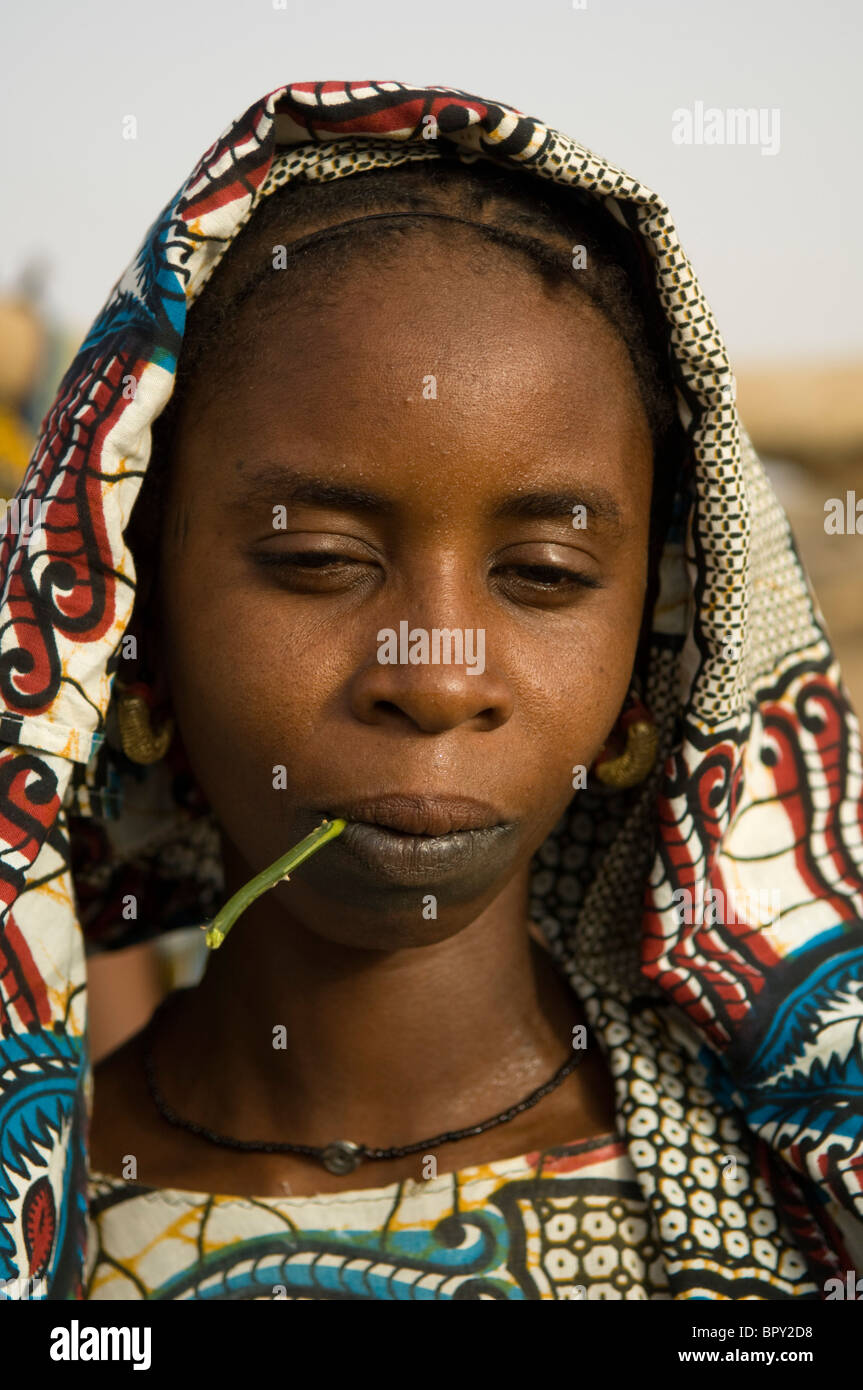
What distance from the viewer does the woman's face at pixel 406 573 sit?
171cm

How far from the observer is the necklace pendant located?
196 cm

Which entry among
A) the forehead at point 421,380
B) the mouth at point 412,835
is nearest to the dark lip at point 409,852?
the mouth at point 412,835

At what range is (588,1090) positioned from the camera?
80.7 inches

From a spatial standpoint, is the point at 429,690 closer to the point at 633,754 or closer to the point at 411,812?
the point at 411,812

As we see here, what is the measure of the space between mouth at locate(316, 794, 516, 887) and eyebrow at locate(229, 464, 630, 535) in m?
0.34

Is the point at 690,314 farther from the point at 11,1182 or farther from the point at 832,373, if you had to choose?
the point at 832,373

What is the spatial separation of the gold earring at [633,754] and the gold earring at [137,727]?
0.61 metres

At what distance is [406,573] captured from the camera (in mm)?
1729

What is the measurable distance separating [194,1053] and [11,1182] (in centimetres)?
44

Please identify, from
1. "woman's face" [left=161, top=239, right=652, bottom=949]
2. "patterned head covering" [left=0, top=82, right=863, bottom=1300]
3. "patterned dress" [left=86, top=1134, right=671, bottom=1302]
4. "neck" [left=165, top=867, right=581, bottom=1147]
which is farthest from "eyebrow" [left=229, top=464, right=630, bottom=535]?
"patterned dress" [left=86, top=1134, right=671, bottom=1302]

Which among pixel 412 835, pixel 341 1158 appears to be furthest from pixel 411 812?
pixel 341 1158

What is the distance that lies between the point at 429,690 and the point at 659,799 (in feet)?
1.58

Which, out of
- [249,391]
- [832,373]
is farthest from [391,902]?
[832,373]

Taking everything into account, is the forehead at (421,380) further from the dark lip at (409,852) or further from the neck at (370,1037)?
the neck at (370,1037)
